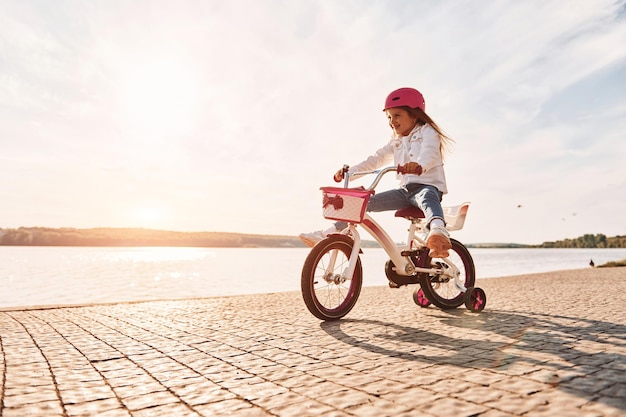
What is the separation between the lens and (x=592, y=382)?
2.29 metres

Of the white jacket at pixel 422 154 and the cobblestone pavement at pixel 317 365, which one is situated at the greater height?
the white jacket at pixel 422 154

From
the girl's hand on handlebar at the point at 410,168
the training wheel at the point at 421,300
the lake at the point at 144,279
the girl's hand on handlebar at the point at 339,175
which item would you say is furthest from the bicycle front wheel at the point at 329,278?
the lake at the point at 144,279

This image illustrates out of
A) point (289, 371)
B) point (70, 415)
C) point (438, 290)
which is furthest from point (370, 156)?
point (70, 415)

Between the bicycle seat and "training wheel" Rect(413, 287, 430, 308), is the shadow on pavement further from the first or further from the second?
the bicycle seat

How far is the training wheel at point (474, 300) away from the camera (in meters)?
5.21

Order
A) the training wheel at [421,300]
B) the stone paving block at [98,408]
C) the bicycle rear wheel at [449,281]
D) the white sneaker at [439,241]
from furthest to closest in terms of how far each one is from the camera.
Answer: the training wheel at [421,300] < the bicycle rear wheel at [449,281] < the white sneaker at [439,241] < the stone paving block at [98,408]

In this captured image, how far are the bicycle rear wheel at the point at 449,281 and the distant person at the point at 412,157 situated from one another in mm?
958

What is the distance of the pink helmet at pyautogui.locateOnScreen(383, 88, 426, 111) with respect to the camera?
5137 mm

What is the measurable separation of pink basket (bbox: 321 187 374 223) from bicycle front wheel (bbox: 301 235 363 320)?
→ 0.26 m

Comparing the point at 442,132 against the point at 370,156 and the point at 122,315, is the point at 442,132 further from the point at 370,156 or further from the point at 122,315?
the point at 122,315

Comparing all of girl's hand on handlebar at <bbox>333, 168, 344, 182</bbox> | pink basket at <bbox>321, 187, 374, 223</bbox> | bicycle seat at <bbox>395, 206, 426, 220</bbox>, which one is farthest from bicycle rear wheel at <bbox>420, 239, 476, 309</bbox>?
girl's hand on handlebar at <bbox>333, 168, 344, 182</bbox>

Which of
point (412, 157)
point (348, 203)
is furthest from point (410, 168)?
point (412, 157)

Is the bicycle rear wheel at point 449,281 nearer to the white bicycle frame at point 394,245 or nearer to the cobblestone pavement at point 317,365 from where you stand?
the white bicycle frame at point 394,245

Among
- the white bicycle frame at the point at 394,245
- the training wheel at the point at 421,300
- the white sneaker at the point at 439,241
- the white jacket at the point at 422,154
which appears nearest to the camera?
the white sneaker at the point at 439,241
